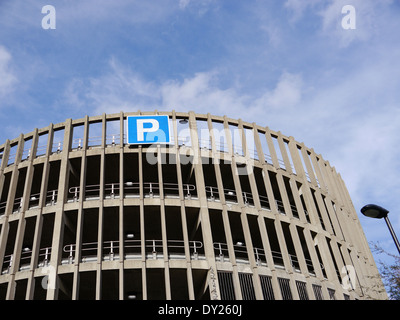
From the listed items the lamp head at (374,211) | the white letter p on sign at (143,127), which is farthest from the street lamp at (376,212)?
the white letter p on sign at (143,127)

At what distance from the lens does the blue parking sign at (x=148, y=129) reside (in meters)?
28.8

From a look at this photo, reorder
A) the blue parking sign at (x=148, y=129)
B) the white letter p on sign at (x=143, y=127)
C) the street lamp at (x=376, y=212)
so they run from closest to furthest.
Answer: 1. the street lamp at (x=376, y=212)
2. the blue parking sign at (x=148, y=129)
3. the white letter p on sign at (x=143, y=127)

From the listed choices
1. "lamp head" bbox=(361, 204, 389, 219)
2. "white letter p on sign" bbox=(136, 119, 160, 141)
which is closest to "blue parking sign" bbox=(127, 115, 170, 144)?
"white letter p on sign" bbox=(136, 119, 160, 141)

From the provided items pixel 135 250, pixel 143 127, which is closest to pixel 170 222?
pixel 135 250

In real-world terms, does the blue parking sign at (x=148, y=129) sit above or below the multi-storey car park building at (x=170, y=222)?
above

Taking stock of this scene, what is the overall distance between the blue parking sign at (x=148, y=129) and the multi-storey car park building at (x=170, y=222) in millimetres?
465

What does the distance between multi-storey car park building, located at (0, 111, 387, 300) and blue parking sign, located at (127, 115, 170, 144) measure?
1.53 ft

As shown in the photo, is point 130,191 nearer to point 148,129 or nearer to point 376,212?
point 148,129

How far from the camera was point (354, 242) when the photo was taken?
33406 millimetres

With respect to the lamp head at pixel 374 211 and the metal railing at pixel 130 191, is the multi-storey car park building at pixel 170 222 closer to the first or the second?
the metal railing at pixel 130 191

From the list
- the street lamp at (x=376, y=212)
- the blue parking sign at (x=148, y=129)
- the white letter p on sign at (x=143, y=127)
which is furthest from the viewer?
the white letter p on sign at (x=143, y=127)
